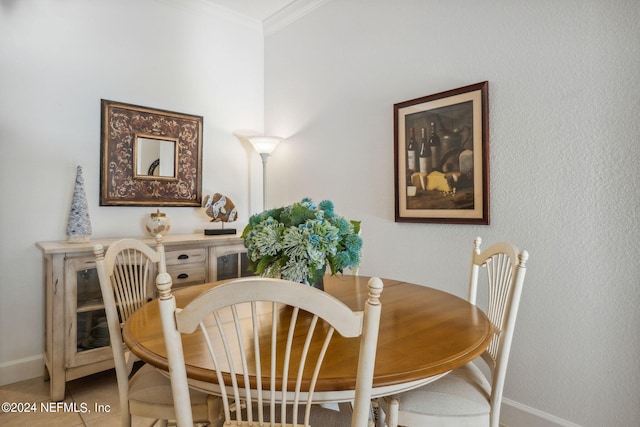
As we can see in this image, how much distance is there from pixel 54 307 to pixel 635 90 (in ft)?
10.2

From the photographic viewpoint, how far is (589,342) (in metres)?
1.67

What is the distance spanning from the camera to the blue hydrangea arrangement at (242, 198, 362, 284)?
126 cm

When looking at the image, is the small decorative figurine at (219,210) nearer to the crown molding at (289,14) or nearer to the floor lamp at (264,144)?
the floor lamp at (264,144)

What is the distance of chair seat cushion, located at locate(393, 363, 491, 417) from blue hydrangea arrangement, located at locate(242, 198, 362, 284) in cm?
50

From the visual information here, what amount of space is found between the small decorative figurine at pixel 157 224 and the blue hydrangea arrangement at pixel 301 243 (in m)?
1.57

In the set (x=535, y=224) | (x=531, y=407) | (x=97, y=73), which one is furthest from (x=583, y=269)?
(x=97, y=73)

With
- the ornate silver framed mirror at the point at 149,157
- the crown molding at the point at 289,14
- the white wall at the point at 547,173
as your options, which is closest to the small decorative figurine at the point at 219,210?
the ornate silver framed mirror at the point at 149,157

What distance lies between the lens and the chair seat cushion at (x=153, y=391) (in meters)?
1.21

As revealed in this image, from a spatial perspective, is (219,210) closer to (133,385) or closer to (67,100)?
(67,100)

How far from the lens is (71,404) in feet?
6.86

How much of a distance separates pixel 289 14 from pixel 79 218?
2.41 meters

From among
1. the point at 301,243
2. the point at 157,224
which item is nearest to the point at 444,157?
the point at 301,243

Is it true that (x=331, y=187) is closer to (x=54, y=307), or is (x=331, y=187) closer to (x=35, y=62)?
(x=54, y=307)

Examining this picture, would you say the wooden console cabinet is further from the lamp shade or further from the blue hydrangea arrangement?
the blue hydrangea arrangement
